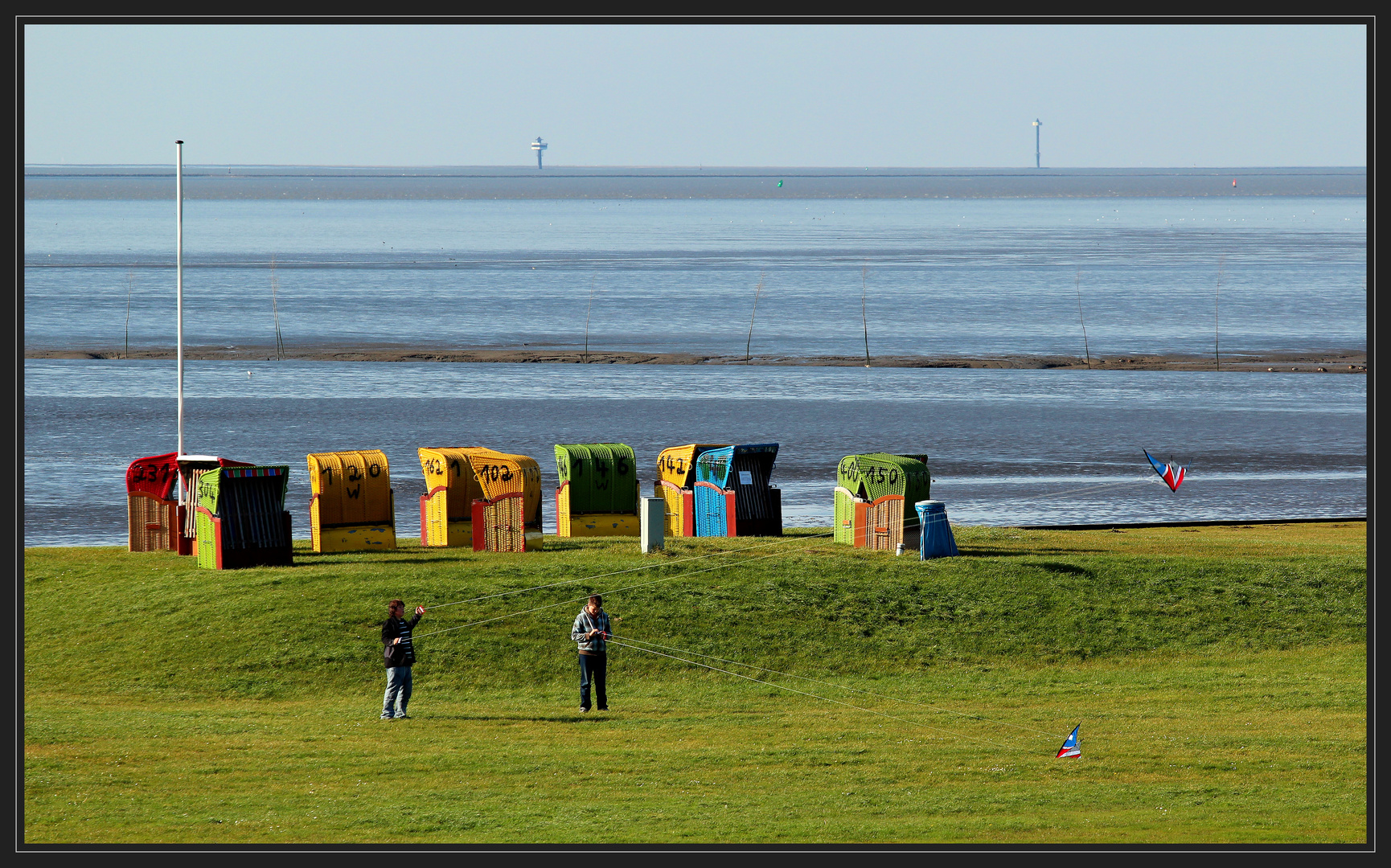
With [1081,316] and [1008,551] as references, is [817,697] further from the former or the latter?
[1081,316]

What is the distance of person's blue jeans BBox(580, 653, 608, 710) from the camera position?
22234 mm

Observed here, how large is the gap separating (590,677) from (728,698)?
100 inches

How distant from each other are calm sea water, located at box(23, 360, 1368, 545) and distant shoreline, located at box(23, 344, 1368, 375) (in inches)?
93.9

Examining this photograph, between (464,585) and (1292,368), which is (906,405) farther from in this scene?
(464,585)

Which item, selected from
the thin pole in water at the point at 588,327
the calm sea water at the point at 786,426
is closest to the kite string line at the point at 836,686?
the calm sea water at the point at 786,426

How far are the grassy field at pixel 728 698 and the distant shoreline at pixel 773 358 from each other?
163 feet

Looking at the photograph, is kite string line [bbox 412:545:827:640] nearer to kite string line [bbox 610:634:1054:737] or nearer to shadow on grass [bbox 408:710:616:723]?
kite string line [bbox 610:634:1054:737]

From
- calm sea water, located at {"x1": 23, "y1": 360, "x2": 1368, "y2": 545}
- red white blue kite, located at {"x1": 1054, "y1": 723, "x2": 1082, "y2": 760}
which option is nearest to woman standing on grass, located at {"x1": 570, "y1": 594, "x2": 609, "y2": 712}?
red white blue kite, located at {"x1": 1054, "y1": 723, "x2": 1082, "y2": 760}

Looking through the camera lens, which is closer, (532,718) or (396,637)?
(396,637)

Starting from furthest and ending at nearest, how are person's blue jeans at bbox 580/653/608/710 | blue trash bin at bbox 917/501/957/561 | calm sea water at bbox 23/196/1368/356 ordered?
calm sea water at bbox 23/196/1368/356, blue trash bin at bbox 917/501/957/561, person's blue jeans at bbox 580/653/608/710

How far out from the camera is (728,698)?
24.0 meters

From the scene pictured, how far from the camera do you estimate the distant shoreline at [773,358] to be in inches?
3302

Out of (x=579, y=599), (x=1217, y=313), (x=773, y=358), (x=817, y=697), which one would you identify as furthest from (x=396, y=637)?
(x=1217, y=313)

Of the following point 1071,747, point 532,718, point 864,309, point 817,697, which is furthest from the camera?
point 864,309
